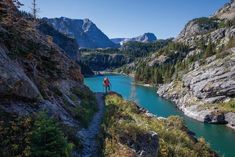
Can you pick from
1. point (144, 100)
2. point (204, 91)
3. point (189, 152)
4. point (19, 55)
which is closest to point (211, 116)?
point (204, 91)

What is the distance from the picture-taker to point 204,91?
103 meters

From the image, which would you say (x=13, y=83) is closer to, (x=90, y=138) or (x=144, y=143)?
(x=90, y=138)

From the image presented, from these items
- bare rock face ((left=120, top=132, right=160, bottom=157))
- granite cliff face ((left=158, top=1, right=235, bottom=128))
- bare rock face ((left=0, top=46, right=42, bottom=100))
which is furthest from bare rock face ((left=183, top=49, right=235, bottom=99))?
bare rock face ((left=0, top=46, right=42, bottom=100))

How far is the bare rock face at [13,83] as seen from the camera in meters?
17.2

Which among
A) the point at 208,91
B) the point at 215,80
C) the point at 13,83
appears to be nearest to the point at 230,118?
the point at 208,91

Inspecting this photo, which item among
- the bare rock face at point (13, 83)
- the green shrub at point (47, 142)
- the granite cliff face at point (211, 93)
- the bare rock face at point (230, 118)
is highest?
the bare rock face at point (13, 83)

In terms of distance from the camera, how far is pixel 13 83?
706 inches

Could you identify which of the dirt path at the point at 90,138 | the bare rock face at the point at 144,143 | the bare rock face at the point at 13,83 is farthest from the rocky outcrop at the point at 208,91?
the bare rock face at the point at 13,83

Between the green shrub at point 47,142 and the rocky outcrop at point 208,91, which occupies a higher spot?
the green shrub at point 47,142

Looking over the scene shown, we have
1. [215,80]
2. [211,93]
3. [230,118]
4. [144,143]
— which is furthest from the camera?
[215,80]

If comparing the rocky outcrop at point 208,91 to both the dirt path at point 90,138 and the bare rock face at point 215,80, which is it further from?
the dirt path at point 90,138

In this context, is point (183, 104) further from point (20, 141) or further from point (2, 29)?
point (20, 141)

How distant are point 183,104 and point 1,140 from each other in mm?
95945

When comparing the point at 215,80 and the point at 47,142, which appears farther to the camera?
the point at 215,80
